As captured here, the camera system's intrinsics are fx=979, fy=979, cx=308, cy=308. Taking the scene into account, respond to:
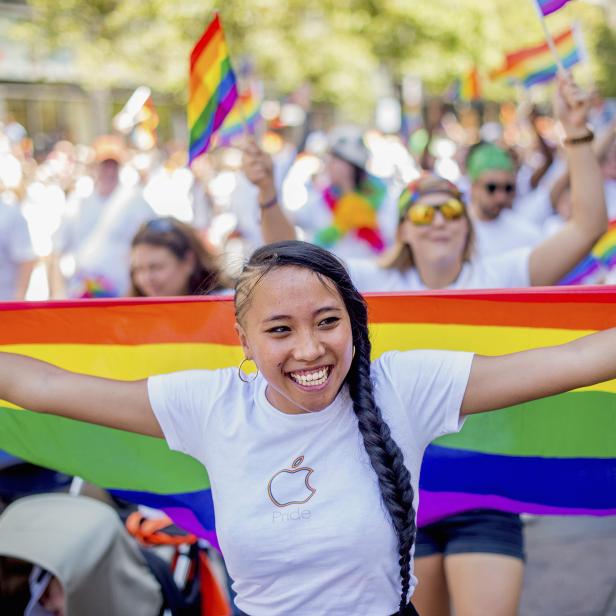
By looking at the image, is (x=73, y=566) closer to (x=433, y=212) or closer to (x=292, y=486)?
(x=292, y=486)

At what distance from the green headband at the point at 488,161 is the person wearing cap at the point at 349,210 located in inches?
34.0

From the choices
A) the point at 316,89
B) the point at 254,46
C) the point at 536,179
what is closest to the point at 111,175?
the point at 536,179

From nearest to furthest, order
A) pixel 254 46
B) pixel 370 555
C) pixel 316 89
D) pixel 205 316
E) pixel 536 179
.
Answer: pixel 370 555
pixel 205 316
pixel 536 179
pixel 254 46
pixel 316 89

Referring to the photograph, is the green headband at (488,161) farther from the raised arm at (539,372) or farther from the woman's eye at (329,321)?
the woman's eye at (329,321)

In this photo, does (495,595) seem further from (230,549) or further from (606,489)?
(230,549)

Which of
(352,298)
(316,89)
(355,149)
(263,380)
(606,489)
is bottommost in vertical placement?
(606,489)

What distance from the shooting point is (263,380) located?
92.3 inches

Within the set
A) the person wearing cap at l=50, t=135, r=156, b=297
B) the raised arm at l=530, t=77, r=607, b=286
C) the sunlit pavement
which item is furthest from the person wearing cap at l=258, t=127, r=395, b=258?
the raised arm at l=530, t=77, r=607, b=286

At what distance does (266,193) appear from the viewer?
4160 millimetres

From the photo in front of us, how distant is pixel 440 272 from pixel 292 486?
1946mm

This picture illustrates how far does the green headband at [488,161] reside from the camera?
5781 mm

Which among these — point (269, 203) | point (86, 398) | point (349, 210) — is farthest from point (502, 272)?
point (349, 210)

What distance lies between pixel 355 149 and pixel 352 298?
5.66 m

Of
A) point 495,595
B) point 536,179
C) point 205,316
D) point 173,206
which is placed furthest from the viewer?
point 173,206
